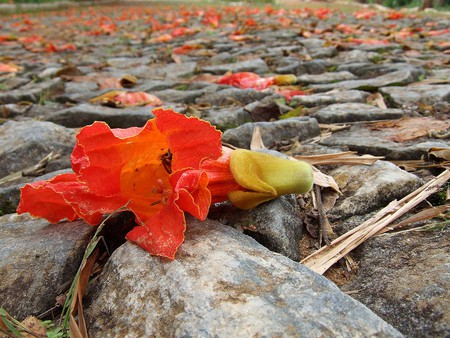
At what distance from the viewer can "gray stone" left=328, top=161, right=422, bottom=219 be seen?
1.68m

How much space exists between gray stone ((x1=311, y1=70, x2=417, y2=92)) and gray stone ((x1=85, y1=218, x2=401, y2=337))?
2.55 metres

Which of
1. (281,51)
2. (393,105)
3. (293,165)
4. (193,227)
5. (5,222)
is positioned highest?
(293,165)

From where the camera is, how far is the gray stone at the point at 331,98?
10.4ft

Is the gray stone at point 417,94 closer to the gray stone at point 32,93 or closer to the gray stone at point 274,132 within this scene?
the gray stone at point 274,132

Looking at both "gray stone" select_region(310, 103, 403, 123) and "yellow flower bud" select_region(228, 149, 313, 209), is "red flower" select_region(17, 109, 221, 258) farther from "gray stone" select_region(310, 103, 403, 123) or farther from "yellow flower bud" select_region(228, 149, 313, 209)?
"gray stone" select_region(310, 103, 403, 123)

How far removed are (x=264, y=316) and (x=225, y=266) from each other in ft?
0.71

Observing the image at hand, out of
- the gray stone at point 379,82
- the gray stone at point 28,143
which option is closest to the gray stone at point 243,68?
the gray stone at point 379,82

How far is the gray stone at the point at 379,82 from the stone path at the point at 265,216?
0.07ft

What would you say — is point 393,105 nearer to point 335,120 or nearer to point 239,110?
point 335,120

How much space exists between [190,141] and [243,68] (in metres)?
3.60

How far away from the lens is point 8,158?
231cm

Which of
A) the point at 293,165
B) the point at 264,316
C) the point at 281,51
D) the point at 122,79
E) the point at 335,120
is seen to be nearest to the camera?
the point at 264,316

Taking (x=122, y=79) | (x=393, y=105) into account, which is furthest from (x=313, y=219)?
(x=122, y=79)

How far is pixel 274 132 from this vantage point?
2.46 meters
